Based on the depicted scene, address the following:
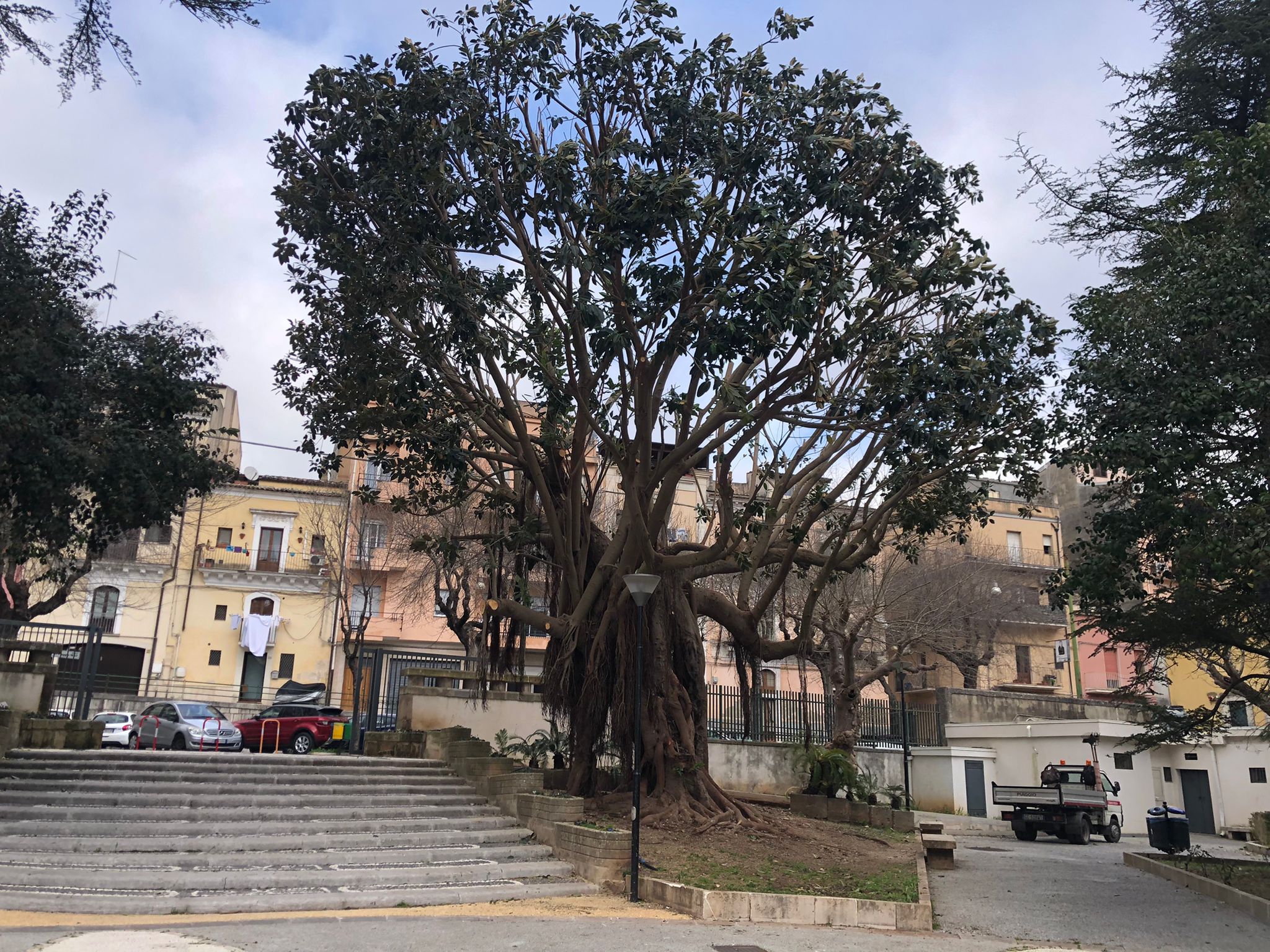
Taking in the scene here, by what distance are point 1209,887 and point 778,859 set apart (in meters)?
6.32

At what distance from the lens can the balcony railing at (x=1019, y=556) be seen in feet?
129

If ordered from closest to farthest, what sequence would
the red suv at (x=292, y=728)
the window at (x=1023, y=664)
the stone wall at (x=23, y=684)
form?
the stone wall at (x=23, y=684) < the red suv at (x=292, y=728) < the window at (x=1023, y=664)

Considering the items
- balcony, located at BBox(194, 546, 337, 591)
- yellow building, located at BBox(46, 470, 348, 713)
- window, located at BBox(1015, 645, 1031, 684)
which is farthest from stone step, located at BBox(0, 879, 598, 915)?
window, located at BBox(1015, 645, 1031, 684)

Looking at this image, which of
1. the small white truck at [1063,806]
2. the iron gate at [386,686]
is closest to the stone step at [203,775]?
the iron gate at [386,686]

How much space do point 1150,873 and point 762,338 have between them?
11403 mm

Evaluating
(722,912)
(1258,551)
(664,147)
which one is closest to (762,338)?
(664,147)

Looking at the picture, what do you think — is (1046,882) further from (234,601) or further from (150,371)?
(234,601)

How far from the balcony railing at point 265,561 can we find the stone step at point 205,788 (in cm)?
2244

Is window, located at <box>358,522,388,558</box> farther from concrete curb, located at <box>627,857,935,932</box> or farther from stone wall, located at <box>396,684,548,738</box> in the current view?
concrete curb, located at <box>627,857,935,932</box>

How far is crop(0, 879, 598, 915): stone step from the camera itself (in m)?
9.30

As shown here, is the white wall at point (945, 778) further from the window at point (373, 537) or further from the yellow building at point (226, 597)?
the yellow building at point (226, 597)

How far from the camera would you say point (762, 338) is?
1212cm

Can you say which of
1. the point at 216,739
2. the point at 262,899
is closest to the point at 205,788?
the point at 262,899

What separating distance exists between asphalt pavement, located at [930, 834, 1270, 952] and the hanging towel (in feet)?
85.6
